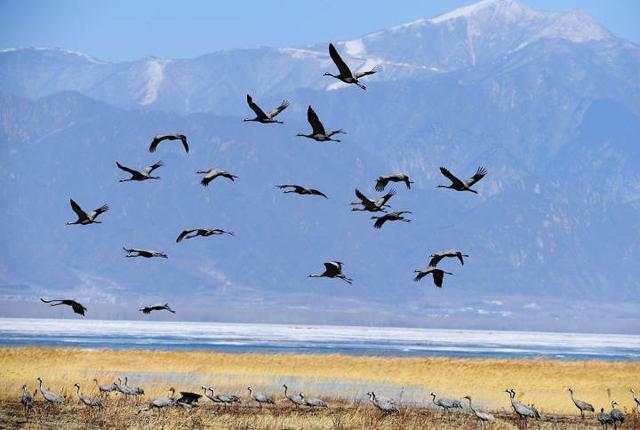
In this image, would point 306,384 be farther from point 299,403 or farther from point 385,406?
point 385,406

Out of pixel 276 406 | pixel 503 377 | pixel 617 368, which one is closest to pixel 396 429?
pixel 276 406

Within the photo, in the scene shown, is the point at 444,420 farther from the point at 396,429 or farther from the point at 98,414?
the point at 98,414

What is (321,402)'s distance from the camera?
135 feet

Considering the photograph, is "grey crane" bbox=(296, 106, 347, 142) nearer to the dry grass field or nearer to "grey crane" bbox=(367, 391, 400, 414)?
the dry grass field

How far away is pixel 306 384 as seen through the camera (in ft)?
188

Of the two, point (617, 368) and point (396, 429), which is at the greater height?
point (617, 368)

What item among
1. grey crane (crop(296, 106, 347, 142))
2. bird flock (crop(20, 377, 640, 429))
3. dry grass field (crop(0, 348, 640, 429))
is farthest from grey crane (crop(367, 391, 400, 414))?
grey crane (crop(296, 106, 347, 142))

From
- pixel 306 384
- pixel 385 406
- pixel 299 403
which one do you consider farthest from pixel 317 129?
pixel 306 384

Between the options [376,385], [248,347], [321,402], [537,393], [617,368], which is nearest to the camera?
[321,402]

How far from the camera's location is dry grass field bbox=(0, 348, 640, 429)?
38.9m

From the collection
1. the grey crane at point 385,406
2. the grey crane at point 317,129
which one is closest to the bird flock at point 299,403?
the grey crane at point 385,406

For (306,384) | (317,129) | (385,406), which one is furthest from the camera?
(306,384)

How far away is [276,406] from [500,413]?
677cm

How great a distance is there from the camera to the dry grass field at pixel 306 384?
38906 mm
